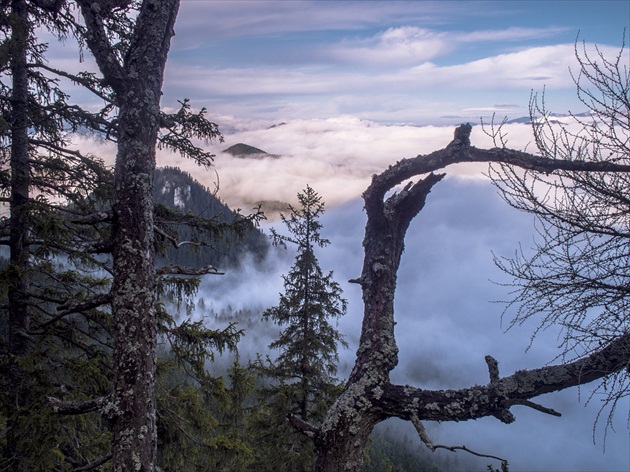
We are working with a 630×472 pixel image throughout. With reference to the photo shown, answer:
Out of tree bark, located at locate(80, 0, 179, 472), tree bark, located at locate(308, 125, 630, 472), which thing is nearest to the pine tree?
tree bark, located at locate(80, 0, 179, 472)

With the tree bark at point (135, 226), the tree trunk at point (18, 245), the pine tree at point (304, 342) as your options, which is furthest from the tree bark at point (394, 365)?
the pine tree at point (304, 342)

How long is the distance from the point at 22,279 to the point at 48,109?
2527 mm

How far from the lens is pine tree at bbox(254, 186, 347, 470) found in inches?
540

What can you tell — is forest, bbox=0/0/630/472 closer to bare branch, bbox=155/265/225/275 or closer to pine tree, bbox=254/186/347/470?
bare branch, bbox=155/265/225/275

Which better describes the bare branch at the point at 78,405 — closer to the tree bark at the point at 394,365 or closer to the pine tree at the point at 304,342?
the tree bark at the point at 394,365

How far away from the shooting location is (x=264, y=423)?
1425 centimetres

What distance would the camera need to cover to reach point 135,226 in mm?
3773

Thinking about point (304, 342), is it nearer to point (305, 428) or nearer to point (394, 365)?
point (305, 428)

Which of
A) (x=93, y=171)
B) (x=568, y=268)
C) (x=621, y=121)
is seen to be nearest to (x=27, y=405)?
(x=93, y=171)

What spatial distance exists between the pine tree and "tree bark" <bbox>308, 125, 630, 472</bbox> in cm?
1011

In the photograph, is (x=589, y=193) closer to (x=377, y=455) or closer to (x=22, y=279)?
(x=22, y=279)

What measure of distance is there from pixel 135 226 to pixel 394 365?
246 cm

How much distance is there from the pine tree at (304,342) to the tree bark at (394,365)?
10115 mm

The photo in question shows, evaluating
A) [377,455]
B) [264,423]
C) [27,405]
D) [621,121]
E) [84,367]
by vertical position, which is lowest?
[377,455]
